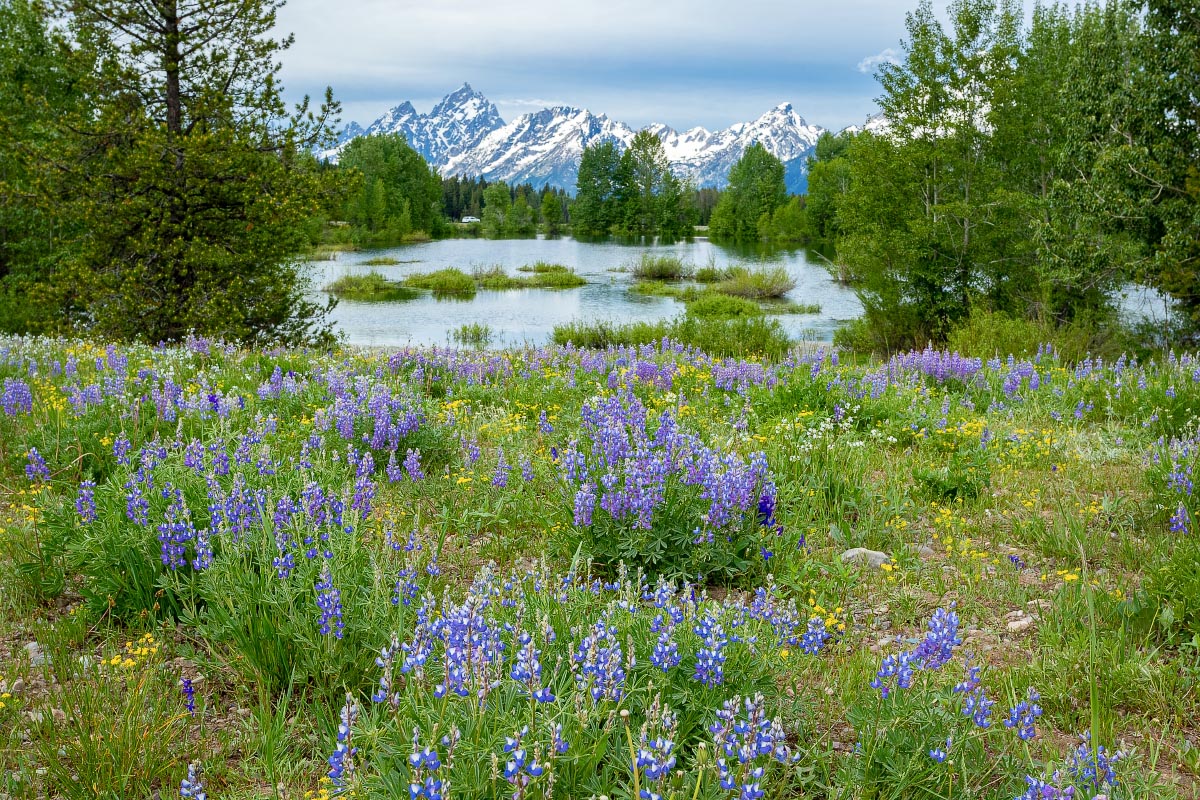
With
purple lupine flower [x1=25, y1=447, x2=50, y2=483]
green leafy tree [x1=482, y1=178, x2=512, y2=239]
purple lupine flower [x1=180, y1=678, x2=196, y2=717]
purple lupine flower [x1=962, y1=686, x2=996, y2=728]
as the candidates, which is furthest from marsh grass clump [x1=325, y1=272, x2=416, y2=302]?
green leafy tree [x1=482, y1=178, x2=512, y2=239]

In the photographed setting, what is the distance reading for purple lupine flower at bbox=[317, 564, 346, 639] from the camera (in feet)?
9.41

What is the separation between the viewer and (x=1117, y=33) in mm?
19922

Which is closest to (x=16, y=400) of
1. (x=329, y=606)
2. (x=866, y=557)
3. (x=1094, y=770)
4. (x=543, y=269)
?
(x=329, y=606)

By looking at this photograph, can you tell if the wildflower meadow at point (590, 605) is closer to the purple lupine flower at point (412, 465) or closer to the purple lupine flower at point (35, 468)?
the purple lupine flower at point (412, 465)

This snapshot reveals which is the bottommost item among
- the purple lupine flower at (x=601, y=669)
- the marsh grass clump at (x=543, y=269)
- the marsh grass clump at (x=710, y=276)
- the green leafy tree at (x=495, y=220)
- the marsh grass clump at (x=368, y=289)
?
the purple lupine flower at (x=601, y=669)

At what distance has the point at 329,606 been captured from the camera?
9.56 ft

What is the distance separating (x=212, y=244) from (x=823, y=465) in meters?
14.7

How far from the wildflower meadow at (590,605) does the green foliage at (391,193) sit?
3026 inches

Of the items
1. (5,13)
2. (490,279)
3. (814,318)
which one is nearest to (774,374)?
(814,318)

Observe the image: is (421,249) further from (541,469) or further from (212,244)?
(541,469)

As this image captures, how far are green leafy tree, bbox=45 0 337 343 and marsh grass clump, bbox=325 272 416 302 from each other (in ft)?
69.3

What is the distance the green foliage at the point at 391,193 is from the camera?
82188 millimetres

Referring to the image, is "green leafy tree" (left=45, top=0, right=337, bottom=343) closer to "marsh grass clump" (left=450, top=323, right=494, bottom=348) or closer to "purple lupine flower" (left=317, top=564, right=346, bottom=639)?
"marsh grass clump" (left=450, top=323, right=494, bottom=348)

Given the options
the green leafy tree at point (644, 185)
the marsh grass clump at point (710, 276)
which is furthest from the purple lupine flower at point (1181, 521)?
the green leafy tree at point (644, 185)
